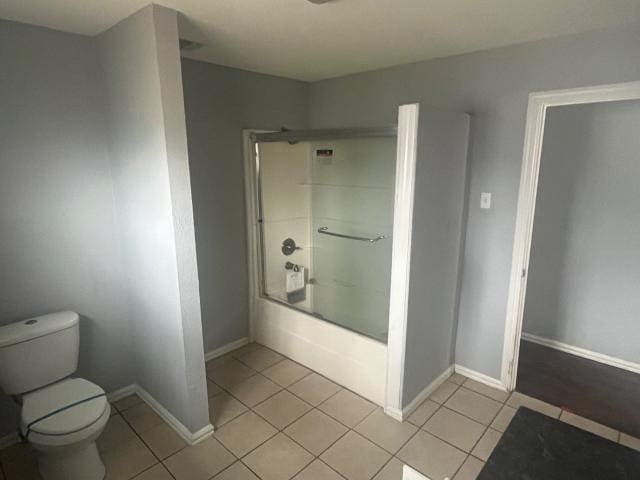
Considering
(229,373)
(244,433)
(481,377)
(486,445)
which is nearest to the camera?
(486,445)

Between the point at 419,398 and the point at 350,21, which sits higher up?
the point at 350,21

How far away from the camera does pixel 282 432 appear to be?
7.10 feet

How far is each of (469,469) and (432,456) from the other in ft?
0.60

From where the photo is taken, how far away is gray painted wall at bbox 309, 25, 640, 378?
1.96 metres

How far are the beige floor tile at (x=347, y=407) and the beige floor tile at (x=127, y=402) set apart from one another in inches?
47.0

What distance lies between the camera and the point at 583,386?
102 inches

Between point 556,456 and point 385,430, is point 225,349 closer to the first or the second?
point 385,430

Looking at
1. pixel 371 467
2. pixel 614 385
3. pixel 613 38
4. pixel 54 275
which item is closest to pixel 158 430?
pixel 54 275

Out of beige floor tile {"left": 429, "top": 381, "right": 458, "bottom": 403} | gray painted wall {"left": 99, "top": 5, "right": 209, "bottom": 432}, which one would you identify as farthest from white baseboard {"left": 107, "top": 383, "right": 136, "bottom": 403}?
beige floor tile {"left": 429, "top": 381, "right": 458, "bottom": 403}

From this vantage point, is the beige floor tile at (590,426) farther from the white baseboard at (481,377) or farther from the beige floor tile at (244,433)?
the beige floor tile at (244,433)

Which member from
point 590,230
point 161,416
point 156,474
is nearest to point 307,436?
point 156,474

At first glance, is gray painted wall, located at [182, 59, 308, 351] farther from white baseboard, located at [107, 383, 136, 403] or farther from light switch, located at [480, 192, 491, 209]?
light switch, located at [480, 192, 491, 209]

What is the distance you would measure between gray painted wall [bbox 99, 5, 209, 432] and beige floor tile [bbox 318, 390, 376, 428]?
0.76 meters

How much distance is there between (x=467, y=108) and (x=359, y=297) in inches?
60.9
